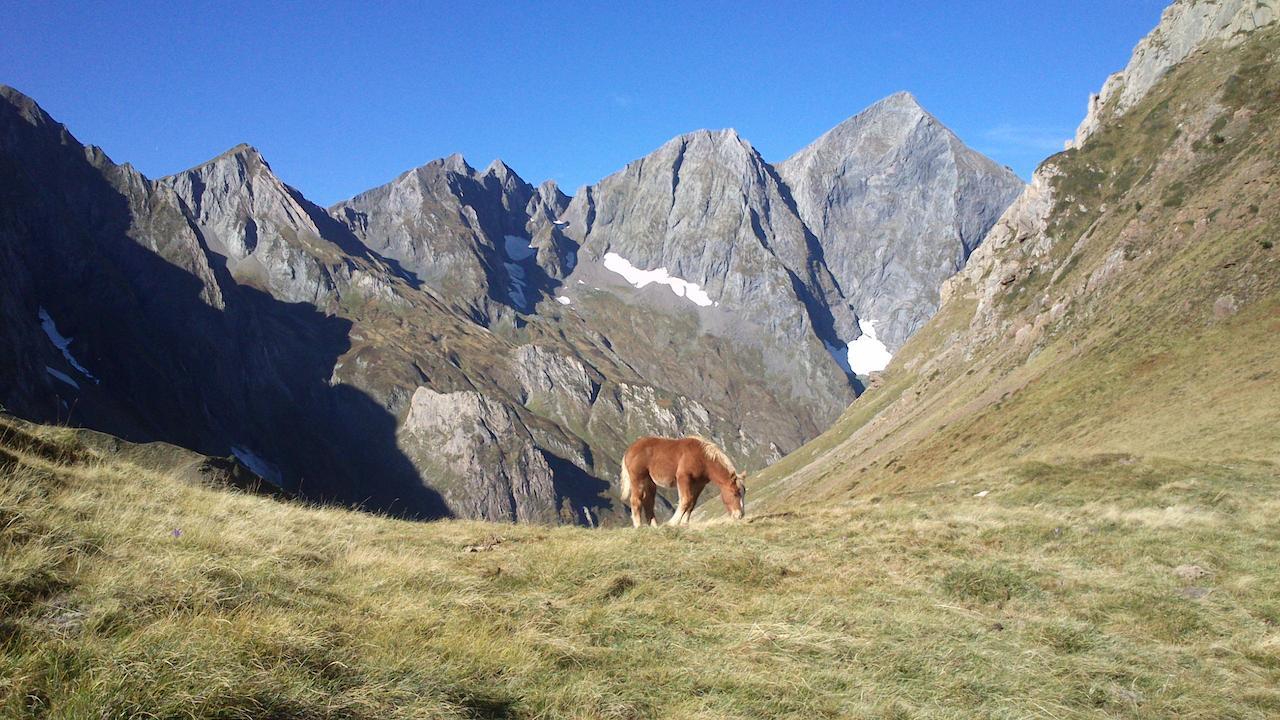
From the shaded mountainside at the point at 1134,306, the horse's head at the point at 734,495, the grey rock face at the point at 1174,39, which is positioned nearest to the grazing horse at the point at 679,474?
the horse's head at the point at 734,495

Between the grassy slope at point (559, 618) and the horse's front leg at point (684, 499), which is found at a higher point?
the horse's front leg at point (684, 499)

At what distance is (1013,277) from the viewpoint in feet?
533

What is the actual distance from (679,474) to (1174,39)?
211 meters

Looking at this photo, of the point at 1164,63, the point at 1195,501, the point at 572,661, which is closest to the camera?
the point at 572,661

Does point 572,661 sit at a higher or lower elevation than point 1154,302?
lower

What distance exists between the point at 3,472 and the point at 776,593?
11.3 meters

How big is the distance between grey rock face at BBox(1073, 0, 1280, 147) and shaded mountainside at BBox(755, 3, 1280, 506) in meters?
0.59

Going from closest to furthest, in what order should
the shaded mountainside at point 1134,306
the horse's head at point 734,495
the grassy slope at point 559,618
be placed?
1. the grassy slope at point 559,618
2. the horse's head at point 734,495
3. the shaded mountainside at point 1134,306

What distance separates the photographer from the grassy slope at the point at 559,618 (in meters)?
6.16

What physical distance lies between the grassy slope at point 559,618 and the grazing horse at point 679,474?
2874 mm

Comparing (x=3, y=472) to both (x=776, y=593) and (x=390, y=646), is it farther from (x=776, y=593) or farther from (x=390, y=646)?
(x=776, y=593)

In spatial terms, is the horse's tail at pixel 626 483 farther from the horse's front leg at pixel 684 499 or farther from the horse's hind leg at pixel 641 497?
the horse's front leg at pixel 684 499

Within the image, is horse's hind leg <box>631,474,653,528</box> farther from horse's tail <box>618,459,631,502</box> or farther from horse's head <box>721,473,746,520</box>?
horse's head <box>721,473,746,520</box>

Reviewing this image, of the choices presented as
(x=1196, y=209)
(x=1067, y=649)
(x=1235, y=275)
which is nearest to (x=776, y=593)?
(x=1067, y=649)
